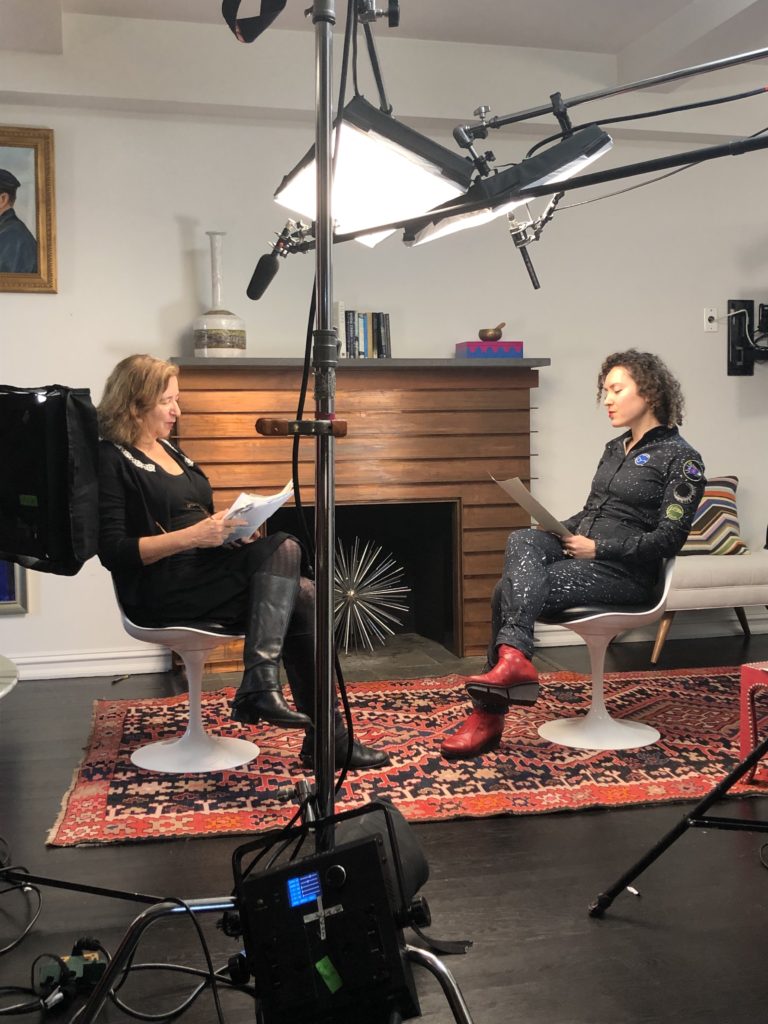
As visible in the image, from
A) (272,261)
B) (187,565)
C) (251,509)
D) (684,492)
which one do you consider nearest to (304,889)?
(272,261)

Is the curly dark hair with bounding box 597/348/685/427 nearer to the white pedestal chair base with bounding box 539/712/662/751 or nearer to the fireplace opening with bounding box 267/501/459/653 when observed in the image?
the white pedestal chair base with bounding box 539/712/662/751

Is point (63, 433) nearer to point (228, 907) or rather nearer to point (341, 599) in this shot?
point (228, 907)

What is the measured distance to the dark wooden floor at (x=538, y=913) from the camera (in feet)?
5.32

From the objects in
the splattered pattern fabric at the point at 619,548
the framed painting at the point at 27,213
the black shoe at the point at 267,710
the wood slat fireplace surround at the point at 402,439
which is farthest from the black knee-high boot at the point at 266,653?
the framed painting at the point at 27,213

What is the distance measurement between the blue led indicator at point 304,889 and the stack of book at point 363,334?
10.3 feet

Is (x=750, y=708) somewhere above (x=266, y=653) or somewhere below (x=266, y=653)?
below

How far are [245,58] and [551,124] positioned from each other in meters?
1.35

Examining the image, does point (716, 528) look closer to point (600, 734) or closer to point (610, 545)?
point (610, 545)

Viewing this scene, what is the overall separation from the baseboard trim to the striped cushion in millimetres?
2369

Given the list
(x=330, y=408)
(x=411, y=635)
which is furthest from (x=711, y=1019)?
(x=411, y=635)

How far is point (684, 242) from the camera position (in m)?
4.79

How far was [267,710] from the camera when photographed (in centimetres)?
254

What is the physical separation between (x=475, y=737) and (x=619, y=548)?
71 cm

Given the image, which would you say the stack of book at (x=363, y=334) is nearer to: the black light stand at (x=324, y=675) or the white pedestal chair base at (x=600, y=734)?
the white pedestal chair base at (x=600, y=734)
